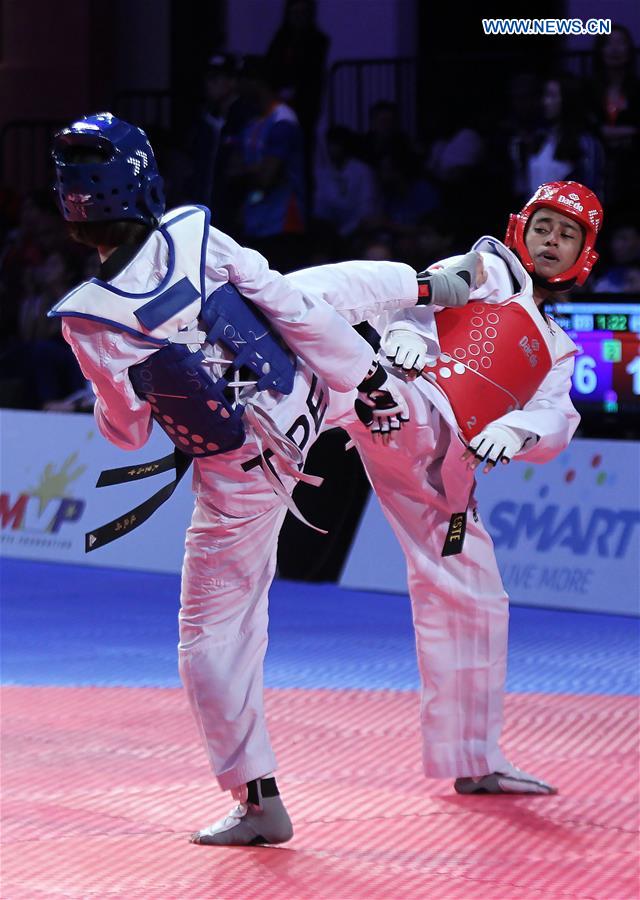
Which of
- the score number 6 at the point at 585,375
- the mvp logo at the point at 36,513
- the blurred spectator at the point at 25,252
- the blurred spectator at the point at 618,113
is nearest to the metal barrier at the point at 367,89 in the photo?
the blurred spectator at the point at 25,252

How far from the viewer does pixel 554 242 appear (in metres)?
3.90

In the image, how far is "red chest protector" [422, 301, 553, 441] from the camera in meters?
3.85

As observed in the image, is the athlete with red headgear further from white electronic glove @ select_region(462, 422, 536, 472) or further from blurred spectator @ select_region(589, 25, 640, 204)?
blurred spectator @ select_region(589, 25, 640, 204)

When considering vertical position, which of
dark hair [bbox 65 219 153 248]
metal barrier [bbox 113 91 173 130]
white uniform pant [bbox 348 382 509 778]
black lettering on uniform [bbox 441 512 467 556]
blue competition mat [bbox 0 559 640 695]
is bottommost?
blue competition mat [bbox 0 559 640 695]

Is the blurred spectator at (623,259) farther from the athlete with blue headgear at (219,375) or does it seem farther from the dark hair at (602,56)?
the athlete with blue headgear at (219,375)

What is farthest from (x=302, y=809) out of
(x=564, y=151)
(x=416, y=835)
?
(x=564, y=151)

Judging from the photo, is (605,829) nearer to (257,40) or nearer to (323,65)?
(323,65)

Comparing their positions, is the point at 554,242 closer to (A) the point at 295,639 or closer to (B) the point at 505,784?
(B) the point at 505,784

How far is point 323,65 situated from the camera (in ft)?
31.3

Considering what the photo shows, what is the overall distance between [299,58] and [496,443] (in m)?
6.50

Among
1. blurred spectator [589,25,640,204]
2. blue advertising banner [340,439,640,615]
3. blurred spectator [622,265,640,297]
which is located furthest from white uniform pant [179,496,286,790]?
blurred spectator [589,25,640,204]

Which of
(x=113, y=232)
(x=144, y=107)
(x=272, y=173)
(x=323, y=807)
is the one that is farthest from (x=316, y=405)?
(x=144, y=107)

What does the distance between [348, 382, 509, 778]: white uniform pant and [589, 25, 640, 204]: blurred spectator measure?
15.3 ft

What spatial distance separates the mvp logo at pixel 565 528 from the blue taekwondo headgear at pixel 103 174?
3935 mm
